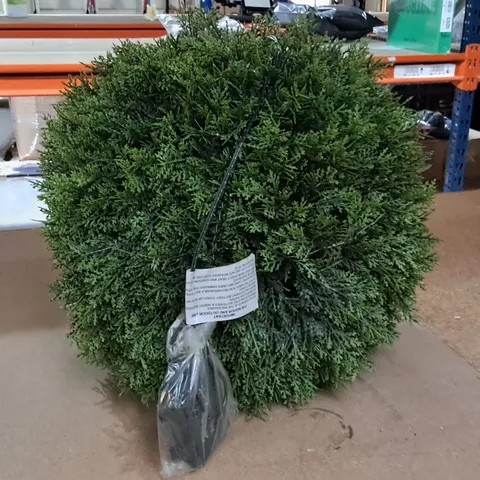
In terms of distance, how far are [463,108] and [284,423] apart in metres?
1.48

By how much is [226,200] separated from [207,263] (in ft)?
0.28

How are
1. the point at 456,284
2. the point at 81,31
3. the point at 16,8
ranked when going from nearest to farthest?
the point at 456,284 → the point at 81,31 → the point at 16,8

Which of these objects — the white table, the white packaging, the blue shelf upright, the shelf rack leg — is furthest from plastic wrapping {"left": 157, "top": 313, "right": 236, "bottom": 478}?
the white packaging

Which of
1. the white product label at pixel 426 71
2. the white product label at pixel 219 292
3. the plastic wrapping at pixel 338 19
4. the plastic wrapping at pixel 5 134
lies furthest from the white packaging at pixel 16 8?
the white product label at pixel 219 292

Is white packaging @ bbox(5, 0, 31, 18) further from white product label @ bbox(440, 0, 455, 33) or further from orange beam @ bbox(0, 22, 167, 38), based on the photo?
white product label @ bbox(440, 0, 455, 33)

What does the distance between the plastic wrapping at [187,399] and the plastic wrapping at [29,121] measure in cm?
146

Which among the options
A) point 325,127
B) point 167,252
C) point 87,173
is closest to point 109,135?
point 87,173

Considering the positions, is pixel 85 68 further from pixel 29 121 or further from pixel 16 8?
pixel 16 8

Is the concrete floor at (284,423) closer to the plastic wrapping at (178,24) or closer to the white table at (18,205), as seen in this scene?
the plastic wrapping at (178,24)

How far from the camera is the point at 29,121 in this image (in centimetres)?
202

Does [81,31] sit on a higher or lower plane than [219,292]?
higher

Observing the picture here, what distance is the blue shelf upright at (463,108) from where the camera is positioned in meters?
1.78

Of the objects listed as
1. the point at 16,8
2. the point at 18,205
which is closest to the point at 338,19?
the point at 18,205

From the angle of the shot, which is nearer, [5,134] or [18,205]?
[18,205]
